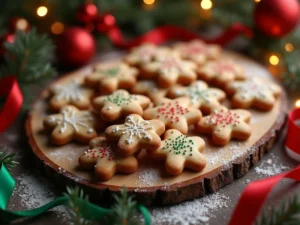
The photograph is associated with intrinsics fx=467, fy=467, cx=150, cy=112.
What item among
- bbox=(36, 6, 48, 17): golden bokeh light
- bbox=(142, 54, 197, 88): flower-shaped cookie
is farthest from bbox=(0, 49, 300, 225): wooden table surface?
bbox=(36, 6, 48, 17): golden bokeh light

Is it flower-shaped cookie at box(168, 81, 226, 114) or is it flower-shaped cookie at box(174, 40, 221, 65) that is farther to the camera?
flower-shaped cookie at box(174, 40, 221, 65)

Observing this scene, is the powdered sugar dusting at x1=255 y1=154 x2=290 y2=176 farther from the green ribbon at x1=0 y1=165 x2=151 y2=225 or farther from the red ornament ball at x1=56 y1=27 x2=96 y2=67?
the red ornament ball at x1=56 y1=27 x2=96 y2=67

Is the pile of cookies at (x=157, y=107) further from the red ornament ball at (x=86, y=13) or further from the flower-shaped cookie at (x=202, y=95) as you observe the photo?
the red ornament ball at (x=86, y=13)

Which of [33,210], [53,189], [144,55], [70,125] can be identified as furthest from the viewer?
[144,55]

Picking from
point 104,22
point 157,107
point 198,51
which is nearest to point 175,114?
point 157,107

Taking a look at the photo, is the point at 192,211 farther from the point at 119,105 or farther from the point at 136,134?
the point at 119,105

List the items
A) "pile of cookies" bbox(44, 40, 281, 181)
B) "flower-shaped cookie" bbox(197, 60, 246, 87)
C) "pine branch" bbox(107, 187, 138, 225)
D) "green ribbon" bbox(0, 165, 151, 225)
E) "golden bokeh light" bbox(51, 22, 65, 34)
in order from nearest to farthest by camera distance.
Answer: "pine branch" bbox(107, 187, 138, 225), "green ribbon" bbox(0, 165, 151, 225), "pile of cookies" bbox(44, 40, 281, 181), "flower-shaped cookie" bbox(197, 60, 246, 87), "golden bokeh light" bbox(51, 22, 65, 34)
